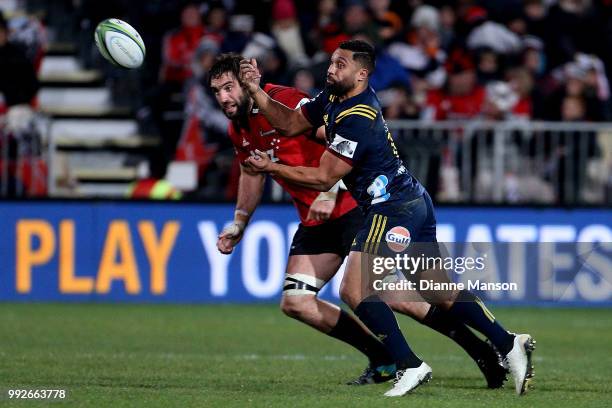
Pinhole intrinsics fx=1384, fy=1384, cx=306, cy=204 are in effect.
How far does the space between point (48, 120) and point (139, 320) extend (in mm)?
3347

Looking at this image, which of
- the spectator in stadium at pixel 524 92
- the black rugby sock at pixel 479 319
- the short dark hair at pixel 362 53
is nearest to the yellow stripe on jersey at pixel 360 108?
the short dark hair at pixel 362 53

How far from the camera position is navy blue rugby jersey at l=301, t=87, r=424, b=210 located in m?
9.02

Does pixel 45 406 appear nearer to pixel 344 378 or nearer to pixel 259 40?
pixel 344 378

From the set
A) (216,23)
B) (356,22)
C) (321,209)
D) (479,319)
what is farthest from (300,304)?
(216,23)

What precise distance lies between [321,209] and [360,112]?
1.03m

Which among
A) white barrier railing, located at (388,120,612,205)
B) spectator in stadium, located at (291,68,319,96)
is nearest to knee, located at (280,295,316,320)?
white barrier railing, located at (388,120,612,205)

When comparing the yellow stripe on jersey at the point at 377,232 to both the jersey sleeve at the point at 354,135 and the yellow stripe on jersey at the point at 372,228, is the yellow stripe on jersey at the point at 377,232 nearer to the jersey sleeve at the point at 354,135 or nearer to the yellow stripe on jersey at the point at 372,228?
the yellow stripe on jersey at the point at 372,228

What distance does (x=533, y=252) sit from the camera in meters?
16.8

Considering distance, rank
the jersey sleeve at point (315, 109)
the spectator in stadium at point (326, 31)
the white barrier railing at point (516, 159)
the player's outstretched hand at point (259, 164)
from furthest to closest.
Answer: the spectator in stadium at point (326, 31) < the white barrier railing at point (516, 159) < the jersey sleeve at point (315, 109) < the player's outstretched hand at point (259, 164)

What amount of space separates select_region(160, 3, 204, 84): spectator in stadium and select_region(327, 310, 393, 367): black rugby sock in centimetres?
1005

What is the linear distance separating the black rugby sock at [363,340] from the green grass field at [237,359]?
296 mm

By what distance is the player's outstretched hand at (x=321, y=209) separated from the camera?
9.82 metres

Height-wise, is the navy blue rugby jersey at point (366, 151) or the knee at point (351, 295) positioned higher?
the navy blue rugby jersey at point (366, 151)

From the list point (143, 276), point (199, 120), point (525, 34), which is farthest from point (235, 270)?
point (525, 34)
